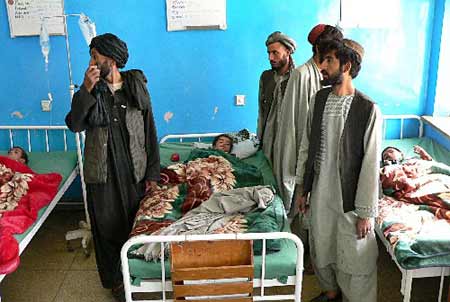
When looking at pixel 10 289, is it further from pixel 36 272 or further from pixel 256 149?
pixel 256 149

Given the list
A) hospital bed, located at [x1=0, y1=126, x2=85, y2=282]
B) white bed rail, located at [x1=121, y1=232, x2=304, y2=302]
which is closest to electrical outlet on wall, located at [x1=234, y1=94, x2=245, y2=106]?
hospital bed, located at [x1=0, y1=126, x2=85, y2=282]

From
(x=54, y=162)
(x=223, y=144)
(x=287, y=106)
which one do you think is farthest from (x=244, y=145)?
(x=54, y=162)

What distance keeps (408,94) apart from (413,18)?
0.65 meters

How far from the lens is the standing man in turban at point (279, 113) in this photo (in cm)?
331

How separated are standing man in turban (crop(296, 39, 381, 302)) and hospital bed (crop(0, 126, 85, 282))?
206 cm

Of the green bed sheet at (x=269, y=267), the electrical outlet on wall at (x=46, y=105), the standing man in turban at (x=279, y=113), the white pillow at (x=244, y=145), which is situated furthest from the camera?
the electrical outlet on wall at (x=46, y=105)

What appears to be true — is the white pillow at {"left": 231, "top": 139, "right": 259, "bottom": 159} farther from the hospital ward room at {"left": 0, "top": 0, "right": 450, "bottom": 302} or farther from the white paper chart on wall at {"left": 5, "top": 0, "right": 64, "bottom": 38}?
the white paper chart on wall at {"left": 5, "top": 0, "right": 64, "bottom": 38}

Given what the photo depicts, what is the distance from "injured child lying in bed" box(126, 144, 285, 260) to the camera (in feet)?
9.29

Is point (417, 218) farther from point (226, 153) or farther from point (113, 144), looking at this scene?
point (113, 144)

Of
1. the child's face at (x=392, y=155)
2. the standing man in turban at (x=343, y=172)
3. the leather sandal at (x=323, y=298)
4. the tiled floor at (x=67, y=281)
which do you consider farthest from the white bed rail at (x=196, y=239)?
the child's face at (x=392, y=155)

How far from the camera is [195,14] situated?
13.8 feet

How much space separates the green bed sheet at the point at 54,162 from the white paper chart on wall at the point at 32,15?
1.01 metres

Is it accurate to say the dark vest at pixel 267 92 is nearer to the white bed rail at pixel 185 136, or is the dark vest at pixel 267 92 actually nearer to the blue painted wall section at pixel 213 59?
the blue painted wall section at pixel 213 59

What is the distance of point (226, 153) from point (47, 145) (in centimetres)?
165
